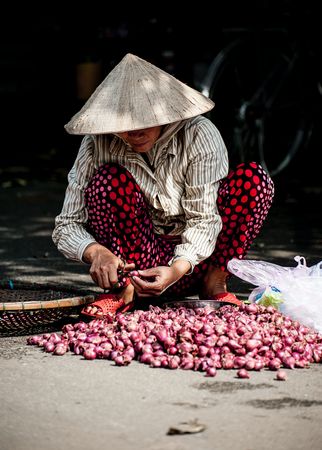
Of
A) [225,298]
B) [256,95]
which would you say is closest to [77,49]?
[256,95]

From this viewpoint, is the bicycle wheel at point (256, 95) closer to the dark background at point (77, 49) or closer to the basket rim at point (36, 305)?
the dark background at point (77, 49)

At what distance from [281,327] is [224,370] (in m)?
0.35

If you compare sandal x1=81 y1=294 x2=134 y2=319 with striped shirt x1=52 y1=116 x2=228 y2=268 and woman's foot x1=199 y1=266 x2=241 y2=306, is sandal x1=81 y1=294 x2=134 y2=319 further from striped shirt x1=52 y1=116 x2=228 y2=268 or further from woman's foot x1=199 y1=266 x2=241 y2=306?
woman's foot x1=199 y1=266 x2=241 y2=306

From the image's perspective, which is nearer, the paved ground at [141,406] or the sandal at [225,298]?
the paved ground at [141,406]

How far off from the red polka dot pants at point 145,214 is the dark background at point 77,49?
3.73m

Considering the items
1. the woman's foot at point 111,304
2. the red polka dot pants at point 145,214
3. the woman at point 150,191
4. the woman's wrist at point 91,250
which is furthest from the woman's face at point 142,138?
the woman's foot at point 111,304

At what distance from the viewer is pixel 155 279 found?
3781 mm

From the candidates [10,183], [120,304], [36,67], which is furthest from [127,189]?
[36,67]

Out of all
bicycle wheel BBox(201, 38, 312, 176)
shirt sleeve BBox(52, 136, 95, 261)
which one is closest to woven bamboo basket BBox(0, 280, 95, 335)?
shirt sleeve BBox(52, 136, 95, 261)

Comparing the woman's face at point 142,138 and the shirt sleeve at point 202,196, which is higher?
the woman's face at point 142,138

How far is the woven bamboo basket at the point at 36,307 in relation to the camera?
11.9 feet

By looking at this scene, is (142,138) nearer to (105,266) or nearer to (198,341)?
(105,266)

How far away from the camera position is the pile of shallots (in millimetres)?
3400

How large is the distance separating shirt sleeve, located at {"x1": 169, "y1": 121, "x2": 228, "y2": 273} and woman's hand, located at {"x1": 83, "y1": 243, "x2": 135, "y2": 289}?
0.75 feet
